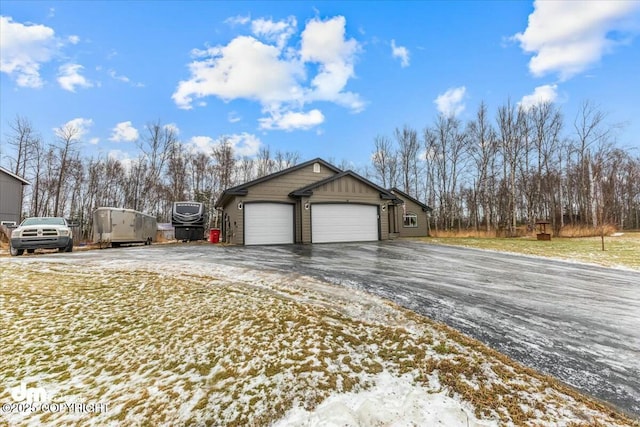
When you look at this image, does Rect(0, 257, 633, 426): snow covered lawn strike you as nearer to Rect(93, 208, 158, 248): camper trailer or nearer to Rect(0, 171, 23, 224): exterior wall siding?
Rect(93, 208, 158, 248): camper trailer

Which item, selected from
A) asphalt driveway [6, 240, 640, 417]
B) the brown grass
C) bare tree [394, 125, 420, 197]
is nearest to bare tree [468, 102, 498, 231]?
the brown grass

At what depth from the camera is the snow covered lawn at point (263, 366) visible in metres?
2.10

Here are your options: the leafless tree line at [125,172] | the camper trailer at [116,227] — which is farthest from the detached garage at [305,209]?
the leafless tree line at [125,172]

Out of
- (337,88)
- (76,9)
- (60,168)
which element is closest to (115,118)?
(60,168)

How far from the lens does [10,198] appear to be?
60.0ft

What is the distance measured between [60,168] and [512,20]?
115 ft

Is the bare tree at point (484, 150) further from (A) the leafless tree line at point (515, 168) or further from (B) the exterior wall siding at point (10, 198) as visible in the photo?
(B) the exterior wall siding at point (10, 198)

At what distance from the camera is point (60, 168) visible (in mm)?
25203

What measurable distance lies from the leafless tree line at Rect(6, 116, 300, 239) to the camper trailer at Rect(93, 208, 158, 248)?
11312mm

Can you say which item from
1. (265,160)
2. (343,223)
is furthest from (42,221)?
(265,160)

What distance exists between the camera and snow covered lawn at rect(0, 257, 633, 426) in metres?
2.10

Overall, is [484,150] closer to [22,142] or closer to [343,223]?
[343,223]

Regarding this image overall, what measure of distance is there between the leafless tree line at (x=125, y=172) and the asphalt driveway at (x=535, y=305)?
80.4 ft

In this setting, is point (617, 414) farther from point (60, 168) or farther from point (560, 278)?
point (60, 168)
